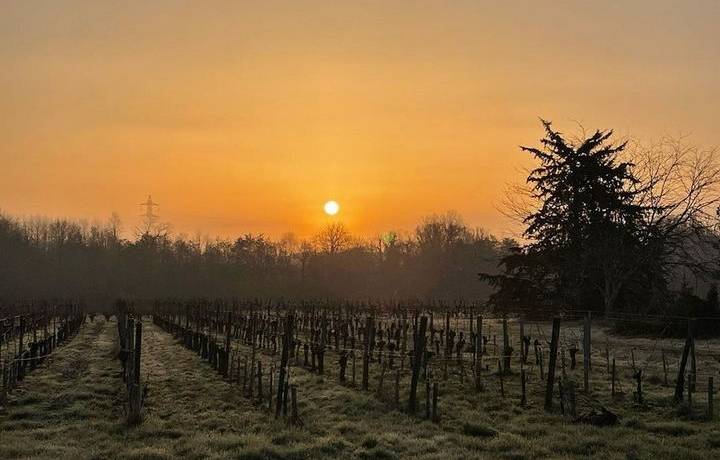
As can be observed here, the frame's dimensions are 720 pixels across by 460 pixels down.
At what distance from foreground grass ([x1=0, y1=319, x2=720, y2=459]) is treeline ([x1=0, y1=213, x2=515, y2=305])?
233ft

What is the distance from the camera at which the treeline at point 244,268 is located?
91562mm

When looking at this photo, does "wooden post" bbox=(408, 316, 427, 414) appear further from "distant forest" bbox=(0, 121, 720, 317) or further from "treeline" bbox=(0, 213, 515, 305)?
"treeline" bbox=(0, 213, 515, 305)

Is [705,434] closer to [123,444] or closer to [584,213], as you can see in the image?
[123,444]

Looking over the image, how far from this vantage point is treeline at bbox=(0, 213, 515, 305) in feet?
300

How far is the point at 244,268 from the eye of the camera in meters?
98.9

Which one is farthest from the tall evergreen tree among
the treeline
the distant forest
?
the treeline

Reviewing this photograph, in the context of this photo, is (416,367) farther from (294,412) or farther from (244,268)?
(244,268)

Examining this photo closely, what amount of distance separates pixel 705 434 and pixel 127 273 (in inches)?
3680

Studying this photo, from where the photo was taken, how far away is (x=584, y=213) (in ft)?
131

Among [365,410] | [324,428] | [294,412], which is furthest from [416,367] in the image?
→ [294,412]

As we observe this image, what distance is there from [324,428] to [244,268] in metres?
87.9

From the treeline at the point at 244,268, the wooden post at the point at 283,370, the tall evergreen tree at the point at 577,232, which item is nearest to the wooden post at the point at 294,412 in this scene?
the wooden post at the point at 283,370

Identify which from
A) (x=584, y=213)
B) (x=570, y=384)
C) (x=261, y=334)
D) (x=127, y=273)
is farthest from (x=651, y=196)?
(x=127, y=273)

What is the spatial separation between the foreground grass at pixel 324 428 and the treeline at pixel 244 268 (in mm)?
70936
